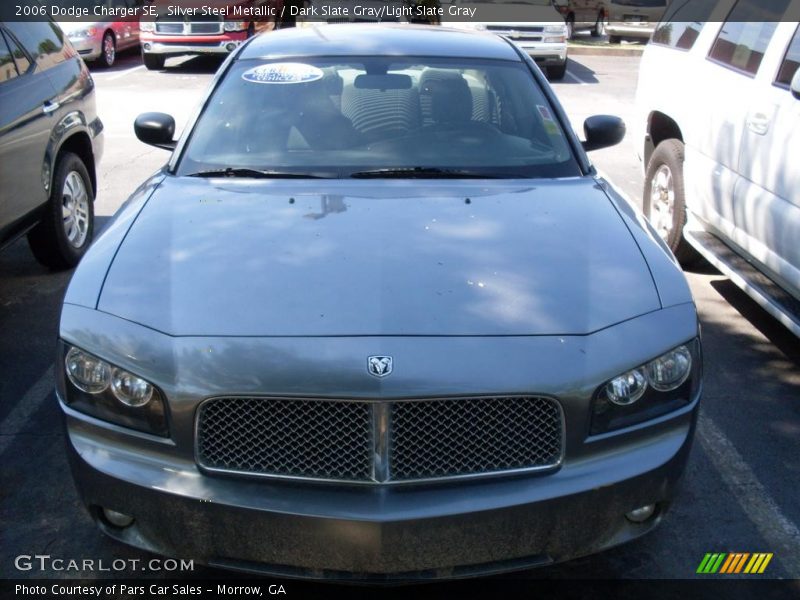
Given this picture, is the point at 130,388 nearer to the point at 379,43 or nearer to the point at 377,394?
the point at 377,394

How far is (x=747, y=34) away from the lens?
19.5 ft

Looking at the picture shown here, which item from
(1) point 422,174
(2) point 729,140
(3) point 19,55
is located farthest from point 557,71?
(1) point 422,174

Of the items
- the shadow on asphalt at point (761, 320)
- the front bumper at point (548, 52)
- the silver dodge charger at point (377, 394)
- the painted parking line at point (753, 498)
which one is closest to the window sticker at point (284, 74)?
the silver dodge charger at point (377, 394)

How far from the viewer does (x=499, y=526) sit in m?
2.79

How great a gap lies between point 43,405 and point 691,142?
164 inches

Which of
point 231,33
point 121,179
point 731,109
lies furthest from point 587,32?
point 731,109

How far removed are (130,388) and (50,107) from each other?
12.5 ft

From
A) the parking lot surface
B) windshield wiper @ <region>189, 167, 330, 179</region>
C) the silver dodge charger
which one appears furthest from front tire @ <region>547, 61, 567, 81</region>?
the silver dodge charger

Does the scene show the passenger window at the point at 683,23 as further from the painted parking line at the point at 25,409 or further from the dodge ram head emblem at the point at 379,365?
the dodge ram head emblem at the point at 379,365

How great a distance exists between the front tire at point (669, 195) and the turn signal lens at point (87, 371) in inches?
165

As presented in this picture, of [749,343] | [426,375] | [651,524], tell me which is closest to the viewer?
[426,375]

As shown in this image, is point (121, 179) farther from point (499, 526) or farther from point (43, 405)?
point (499, 526)

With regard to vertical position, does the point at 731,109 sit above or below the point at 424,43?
below

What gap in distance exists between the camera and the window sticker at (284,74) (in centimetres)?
460
